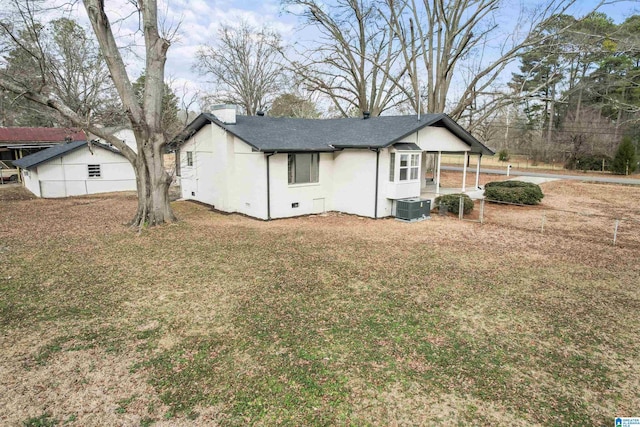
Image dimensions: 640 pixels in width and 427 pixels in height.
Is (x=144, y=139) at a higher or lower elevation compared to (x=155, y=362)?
higher

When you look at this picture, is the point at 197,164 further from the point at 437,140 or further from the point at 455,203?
the point at 455,203

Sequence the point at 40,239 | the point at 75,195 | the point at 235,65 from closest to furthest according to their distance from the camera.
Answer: the point at 40,239, the point at 75,195, the point at 235,65

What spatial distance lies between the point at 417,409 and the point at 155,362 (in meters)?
3.44

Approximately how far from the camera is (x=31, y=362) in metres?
4.92

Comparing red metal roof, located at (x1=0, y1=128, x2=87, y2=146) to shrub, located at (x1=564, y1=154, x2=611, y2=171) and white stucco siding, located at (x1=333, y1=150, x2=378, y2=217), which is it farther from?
shrub, located at (x1=564, y1=154, x2=611, y2=171)

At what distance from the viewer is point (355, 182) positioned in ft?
50.0

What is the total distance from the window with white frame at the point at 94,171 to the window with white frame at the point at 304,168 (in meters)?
14.9

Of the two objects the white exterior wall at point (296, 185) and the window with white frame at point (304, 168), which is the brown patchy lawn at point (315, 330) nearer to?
the white exterior wall at point (296, 185)

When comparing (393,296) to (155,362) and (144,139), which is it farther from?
(144,139)

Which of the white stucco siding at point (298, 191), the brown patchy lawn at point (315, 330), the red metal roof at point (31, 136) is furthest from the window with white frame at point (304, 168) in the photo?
the red metal roof at point (31, 136)

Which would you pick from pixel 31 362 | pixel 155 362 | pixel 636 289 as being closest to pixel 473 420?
pixel 155 362

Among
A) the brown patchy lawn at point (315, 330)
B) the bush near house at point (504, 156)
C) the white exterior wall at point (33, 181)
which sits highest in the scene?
the bush near house at point (504, 156)

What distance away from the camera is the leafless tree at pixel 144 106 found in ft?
37.4

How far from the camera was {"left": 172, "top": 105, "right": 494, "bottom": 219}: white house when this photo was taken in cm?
1415
